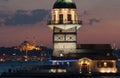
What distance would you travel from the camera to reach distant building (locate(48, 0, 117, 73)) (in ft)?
375

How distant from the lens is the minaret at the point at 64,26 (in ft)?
396

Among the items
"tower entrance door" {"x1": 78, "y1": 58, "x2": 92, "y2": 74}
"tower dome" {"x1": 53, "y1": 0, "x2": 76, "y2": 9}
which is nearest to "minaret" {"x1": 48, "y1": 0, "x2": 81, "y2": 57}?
"tower dome" {"x1": 53, "y1": 0, "x2": 76, "y2": 9}

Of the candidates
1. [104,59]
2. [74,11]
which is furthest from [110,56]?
[74,11]

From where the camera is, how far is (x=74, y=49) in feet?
396

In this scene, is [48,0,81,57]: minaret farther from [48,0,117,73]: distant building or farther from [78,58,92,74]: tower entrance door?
Result: [78,58,92,74]: tower entrance door

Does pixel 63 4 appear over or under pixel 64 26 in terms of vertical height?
over

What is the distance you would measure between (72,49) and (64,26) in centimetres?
382

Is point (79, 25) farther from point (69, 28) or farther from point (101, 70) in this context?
point (101, 70)

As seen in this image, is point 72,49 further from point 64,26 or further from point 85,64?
point 85,64

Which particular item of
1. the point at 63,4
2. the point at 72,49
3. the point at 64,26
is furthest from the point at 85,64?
the point at 63,4

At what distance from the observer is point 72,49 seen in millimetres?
120875

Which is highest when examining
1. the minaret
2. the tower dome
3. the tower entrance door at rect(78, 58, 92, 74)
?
the tower dome

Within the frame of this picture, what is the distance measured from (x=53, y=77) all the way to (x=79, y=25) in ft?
55.5

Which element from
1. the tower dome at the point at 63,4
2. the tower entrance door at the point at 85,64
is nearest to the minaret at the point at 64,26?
the tower dome at the point at 63,4
